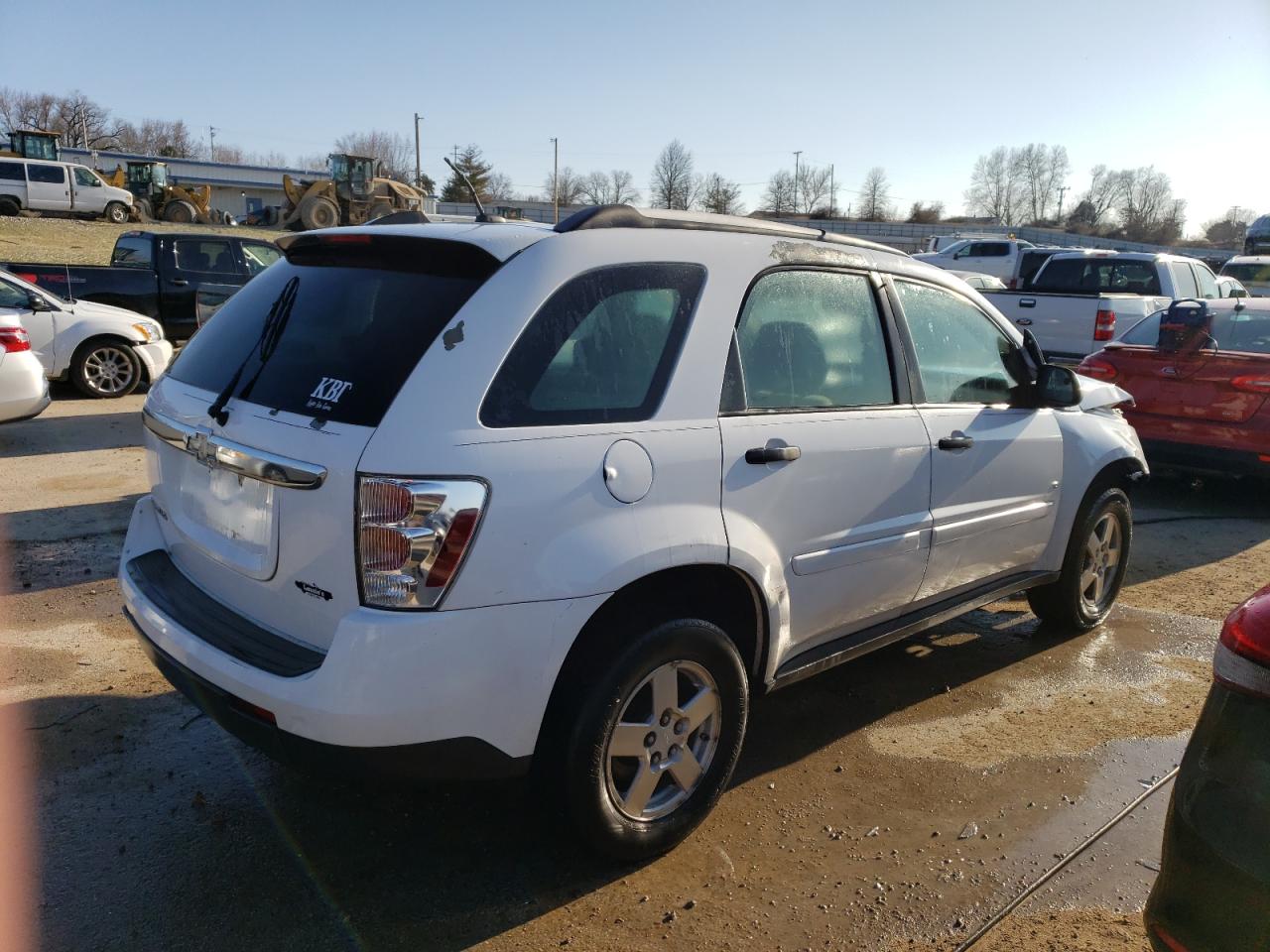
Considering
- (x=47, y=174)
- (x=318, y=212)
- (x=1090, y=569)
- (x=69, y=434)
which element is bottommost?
(x=69, y=434)

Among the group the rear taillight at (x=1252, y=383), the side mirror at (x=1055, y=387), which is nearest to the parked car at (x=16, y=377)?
the side mirror at (x=1055, y=387)

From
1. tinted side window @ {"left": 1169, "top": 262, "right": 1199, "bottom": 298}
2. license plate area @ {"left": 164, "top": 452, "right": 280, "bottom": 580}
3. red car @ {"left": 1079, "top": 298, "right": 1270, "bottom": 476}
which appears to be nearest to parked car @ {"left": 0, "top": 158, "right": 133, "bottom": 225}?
tinted side window @ {"left": 1169, "top": 262, "right": 1199, "bottom": 298}

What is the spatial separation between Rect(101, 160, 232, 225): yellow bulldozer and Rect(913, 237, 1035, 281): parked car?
104 ft

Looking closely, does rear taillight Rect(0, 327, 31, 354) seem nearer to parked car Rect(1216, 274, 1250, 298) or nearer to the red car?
the red car

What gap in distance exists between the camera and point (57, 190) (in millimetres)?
37156

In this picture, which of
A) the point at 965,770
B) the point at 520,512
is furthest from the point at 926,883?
the point at 520,512

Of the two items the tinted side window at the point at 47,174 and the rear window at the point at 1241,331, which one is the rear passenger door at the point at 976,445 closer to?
the rear window at the point at 1241,331

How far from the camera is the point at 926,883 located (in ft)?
9.86

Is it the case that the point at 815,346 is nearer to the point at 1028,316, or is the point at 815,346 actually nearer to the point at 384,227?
the point at 384,227

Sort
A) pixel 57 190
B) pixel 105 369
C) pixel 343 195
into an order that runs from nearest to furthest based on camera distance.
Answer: pixel 105 369 → pixel 57 190 → pixel 343 195

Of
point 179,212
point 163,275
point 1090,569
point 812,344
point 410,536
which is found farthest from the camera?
point 179,212

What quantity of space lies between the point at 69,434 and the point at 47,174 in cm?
3455

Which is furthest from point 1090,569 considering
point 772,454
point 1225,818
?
point 1225,818

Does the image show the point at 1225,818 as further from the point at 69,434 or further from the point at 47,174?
the point at 47,174
